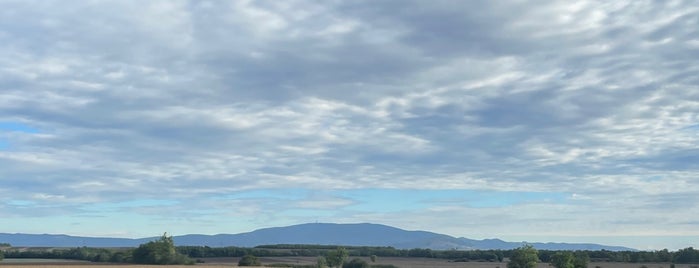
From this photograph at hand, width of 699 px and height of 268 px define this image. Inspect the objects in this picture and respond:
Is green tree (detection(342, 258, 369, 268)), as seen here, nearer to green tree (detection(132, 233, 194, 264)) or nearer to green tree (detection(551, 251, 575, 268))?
green tree (detection(132, 233, 194, 264))

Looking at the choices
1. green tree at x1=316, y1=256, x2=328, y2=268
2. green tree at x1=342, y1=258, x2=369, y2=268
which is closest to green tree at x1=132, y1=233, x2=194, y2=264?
green tree at x1=316, y1=256, x2=328, y2=268

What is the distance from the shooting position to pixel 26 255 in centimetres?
17662

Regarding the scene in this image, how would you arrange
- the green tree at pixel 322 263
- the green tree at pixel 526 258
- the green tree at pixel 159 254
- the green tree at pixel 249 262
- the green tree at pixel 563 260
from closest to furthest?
1. the green tree at pixel 563 260
2. the green tree at pixel 526 258
3. the green tree at pixel 322 263
4. the green tree at pixel 159 254
5. the green tree at pixel 249 262

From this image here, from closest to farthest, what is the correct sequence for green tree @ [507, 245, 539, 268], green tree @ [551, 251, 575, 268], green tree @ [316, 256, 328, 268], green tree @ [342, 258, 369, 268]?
1. green tree @ [551, 251, 575, 268]
2. green tree @ [507, 245, 539, 268]
3. green tree @ [316, 256, 328, 268]
4. green tree @ [342, 258, 369, 268]

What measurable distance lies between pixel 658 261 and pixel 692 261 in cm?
786

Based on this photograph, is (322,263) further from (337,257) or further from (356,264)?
(356,264)

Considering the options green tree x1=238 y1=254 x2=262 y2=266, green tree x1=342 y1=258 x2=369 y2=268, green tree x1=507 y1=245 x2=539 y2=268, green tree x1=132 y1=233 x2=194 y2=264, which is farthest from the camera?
green tree x1=238 y1=254 x2=262 y2=266

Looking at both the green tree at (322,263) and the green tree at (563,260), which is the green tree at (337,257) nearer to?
the green tree at (322,263)

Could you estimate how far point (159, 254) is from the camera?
142875 millimetres

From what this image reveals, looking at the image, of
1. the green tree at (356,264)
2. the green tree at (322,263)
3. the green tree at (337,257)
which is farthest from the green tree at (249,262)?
the green tree at (356,264)

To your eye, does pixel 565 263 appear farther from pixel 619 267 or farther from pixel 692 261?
pixel 692 261

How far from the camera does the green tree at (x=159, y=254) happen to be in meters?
142

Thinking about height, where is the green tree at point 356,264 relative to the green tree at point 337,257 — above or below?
below

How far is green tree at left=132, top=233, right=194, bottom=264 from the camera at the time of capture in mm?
141575
